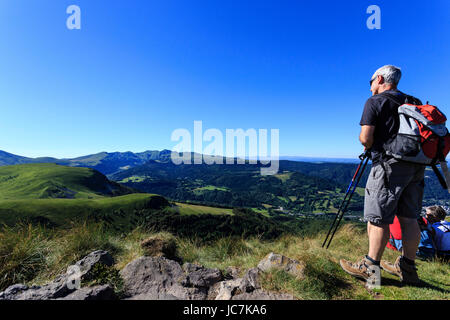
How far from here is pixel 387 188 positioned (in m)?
2.75

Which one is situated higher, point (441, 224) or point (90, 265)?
point (441, 224)

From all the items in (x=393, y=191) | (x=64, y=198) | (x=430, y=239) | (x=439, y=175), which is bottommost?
(x=64, y=198)

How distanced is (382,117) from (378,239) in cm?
183

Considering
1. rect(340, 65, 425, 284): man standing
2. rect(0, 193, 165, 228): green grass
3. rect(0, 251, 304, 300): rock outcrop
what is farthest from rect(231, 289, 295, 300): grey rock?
rect(0, 193, 165, 228): green grass

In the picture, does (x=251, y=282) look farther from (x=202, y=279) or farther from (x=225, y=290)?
(x=202, y=279)

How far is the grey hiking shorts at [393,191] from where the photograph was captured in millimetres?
2693

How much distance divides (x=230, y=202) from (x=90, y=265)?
622ft

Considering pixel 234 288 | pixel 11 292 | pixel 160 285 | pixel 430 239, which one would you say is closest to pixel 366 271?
pixel 234 288

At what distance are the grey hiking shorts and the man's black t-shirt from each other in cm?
26

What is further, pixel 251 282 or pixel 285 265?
pixel 285 265

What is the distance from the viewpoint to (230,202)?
18812cm

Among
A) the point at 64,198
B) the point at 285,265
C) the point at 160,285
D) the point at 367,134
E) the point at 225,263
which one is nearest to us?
the point at 367,134
